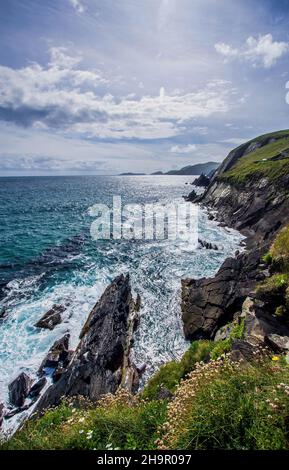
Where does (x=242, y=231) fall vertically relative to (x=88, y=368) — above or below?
above

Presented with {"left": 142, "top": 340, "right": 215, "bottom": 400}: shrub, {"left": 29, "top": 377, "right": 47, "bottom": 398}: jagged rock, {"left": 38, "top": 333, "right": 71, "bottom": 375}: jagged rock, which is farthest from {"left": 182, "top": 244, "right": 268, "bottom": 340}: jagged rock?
{"left": 29, "top": 377, "right": 47, "bottom": 398}: jagged rock

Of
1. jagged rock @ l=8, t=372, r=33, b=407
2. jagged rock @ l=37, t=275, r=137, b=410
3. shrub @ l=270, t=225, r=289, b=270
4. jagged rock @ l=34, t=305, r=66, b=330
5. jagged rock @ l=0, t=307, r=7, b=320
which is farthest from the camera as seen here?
jagged rock @ l=0, t=307, r=7, b=320

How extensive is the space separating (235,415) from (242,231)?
1938 inches

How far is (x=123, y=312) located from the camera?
22250 millimetres

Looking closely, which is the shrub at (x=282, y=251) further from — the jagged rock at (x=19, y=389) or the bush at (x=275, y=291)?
the jagged rock at (x=19, y=389)

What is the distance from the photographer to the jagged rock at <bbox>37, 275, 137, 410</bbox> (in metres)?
14.6

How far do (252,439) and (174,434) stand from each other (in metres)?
1.47

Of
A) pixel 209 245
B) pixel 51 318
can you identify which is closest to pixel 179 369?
pixel 51 318

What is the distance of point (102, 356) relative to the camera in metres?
17.0

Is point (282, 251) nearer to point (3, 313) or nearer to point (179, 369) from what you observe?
point (179, 369)

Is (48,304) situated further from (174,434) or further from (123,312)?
(174,434)

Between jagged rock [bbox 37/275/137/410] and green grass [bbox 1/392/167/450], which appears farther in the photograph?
jagged rock [bbox 37/275/137/410]

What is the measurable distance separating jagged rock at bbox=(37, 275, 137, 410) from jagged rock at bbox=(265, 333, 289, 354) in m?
7.55

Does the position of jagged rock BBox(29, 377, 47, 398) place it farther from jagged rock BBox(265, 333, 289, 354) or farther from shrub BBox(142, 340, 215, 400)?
jagged rock BBox(265, 333, 289, 354)
